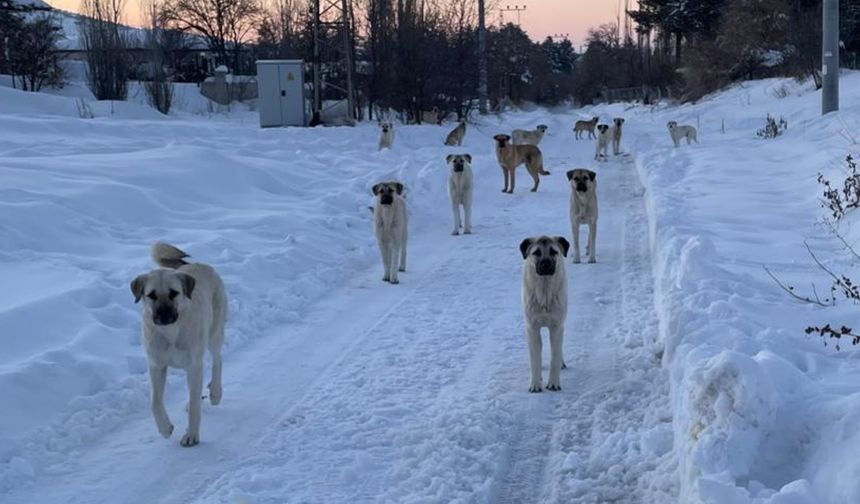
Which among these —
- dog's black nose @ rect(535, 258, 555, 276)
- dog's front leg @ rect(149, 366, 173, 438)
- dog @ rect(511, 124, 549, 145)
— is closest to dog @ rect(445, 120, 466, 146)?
dog @ rect(511, 124, 549, 145)

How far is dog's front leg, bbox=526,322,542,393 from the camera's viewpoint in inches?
254

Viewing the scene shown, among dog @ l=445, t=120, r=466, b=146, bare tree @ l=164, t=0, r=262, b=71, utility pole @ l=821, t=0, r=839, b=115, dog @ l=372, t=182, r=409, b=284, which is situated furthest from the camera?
bare tree @ l=164, t=0, r=262, b=71

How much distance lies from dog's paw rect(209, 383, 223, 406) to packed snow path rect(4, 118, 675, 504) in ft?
0.23

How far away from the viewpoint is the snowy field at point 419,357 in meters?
4.63

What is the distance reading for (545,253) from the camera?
6695 mm

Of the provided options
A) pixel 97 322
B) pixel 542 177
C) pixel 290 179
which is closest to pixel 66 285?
pixel 97 322

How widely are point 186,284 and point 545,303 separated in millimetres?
2727

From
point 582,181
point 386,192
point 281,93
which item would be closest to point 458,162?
point 582,181

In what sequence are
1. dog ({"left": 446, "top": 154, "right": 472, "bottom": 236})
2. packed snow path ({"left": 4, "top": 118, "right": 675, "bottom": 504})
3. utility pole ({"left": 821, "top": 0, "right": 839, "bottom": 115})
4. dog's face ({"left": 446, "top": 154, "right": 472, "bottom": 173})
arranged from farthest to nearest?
utility pole ({"left": 821, "top": 0, "right": 839, "bottom": 115}), dog's face ({"left": 446, "top": 154, "right": 472, "bottom": 173}), dog ({"left": 446, "top": 154, "right": 472, "bottom": 236}), packed snow path ({"left": 4, "top": 118, "right": 675, "bottom": 504})

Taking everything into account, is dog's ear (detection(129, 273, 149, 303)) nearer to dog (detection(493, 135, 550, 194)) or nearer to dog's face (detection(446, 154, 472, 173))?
dog's face (detection(446, 154, 472, 173))

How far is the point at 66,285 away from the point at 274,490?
470 cm

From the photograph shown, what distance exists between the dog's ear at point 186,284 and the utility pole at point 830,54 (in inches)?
737

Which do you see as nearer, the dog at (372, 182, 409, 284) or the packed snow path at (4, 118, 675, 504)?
the packed snow path at (4, 118, 675, 504)

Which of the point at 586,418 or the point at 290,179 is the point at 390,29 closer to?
the point at 290,179
